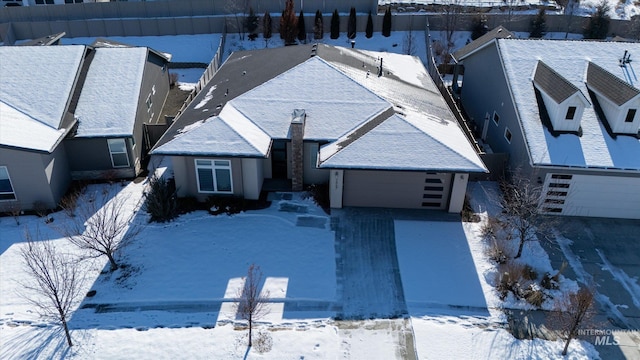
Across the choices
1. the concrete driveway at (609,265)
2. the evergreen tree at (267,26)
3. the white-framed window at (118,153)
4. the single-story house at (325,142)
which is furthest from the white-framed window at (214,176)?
the evergreen tree at (267,26)

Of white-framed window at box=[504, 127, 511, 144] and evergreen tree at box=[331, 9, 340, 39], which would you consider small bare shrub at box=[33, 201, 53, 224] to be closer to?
white-framed window at box=[504, 127, 511, 144]

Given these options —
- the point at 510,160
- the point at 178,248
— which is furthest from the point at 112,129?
the point at 510,160

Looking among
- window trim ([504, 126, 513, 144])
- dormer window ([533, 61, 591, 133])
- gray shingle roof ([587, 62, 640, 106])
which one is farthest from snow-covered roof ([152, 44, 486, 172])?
gray shingle roof ([587, 62, 640, 106])

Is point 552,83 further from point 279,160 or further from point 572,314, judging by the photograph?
point 279,160

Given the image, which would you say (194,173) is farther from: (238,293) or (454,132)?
(454,132)

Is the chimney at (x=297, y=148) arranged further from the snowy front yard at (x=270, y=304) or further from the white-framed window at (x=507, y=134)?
the white-framed window at (x=507, y=134)
